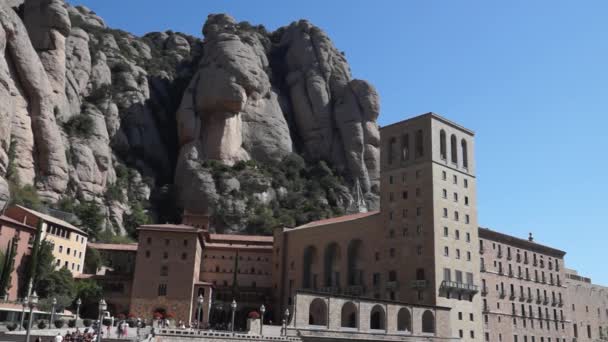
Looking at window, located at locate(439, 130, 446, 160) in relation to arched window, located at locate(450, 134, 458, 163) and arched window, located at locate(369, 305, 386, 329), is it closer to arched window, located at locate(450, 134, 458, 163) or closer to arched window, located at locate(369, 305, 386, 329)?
arched window, located at locate(450, 134, 458, 163)

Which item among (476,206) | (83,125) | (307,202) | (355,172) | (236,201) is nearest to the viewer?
(476,206)

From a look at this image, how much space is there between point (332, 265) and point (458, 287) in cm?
1678

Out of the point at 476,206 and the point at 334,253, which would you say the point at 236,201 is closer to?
the point at 334,253

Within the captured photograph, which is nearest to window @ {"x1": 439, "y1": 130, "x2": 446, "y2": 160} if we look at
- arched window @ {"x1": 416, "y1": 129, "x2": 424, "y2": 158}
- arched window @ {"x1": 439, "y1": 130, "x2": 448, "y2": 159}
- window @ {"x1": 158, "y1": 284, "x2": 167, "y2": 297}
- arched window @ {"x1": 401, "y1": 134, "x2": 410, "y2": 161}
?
arched window @ {"x1": 439, "y1": 130, "x2": 448, "y2": 159}

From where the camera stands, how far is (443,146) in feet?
221

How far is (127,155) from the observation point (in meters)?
102

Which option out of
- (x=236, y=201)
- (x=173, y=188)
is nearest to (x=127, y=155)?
(x=173, y=188)

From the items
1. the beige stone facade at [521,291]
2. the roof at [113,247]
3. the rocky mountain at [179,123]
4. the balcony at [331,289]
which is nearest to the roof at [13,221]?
the rocky mountain at [179,123]

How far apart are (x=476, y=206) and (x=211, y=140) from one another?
51348mm

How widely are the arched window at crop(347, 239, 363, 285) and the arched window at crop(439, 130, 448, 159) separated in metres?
13.8

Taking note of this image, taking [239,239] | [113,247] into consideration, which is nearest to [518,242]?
[239,239]

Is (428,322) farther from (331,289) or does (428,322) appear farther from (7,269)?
(7,269)

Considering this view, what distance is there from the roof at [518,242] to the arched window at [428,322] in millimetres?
13360

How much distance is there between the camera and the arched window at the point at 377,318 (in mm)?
56688
